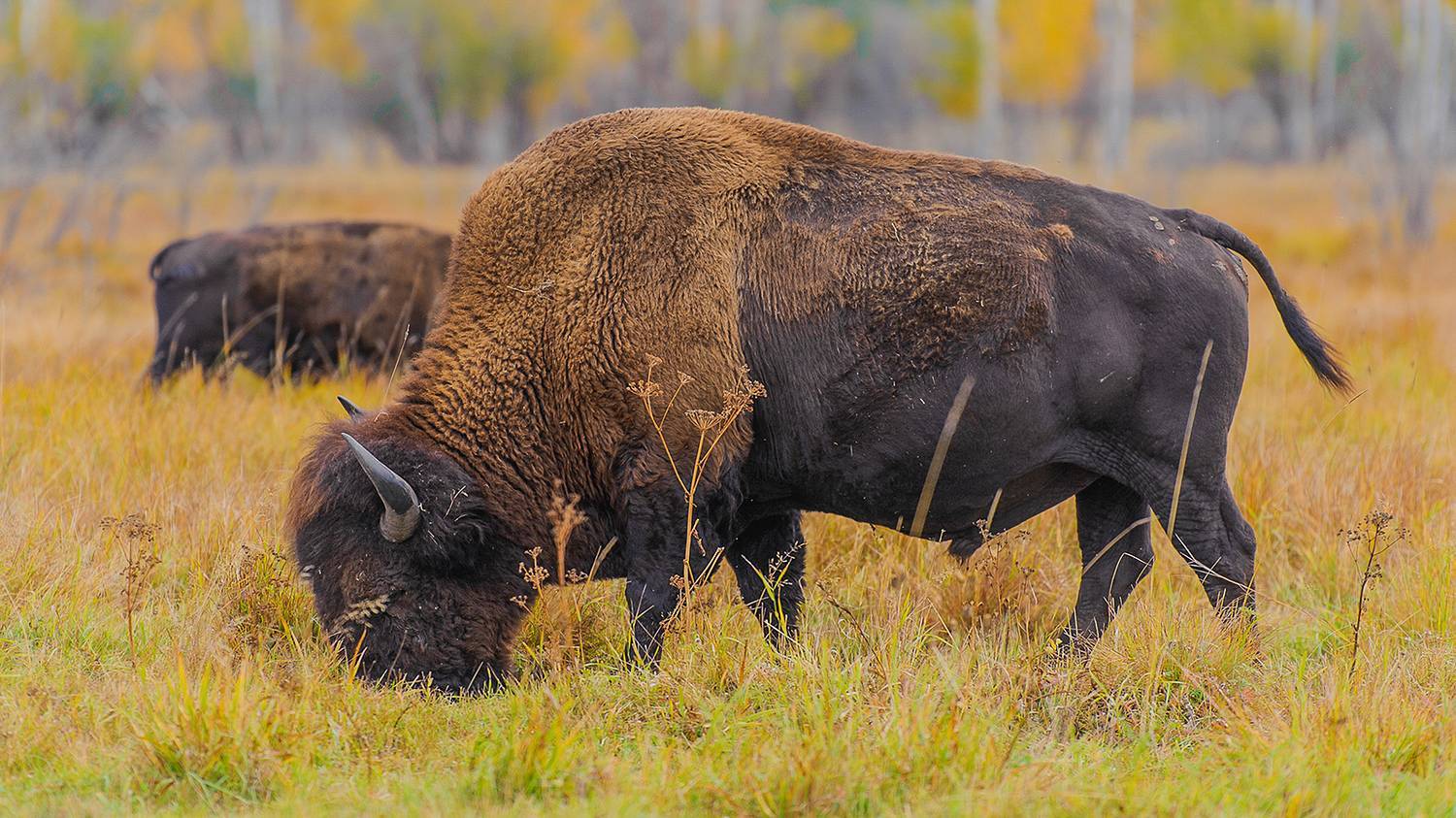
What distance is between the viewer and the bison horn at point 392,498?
3.98m

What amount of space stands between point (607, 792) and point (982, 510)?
6.42ft

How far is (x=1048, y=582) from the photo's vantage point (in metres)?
5.22

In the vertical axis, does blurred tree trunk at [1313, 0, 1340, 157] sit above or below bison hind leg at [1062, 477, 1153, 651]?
below

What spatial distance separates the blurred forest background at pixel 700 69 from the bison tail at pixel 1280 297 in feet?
105

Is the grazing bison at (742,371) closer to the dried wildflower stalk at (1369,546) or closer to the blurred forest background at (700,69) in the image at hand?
the dried wildflower stalk at (1369,546)

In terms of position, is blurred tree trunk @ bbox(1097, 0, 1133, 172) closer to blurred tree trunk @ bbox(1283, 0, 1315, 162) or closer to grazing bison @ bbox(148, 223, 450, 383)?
blurred tree trunk @ bbox(1283, 0, 1315, 162)

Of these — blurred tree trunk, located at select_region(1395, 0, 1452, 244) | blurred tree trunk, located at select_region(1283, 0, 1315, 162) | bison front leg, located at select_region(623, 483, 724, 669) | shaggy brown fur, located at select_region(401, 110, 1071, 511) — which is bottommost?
blurred tree trunk, located at select_region(1283, 0, 1315, 162)

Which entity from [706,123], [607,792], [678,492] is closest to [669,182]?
[706,123]

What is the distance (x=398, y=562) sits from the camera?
4.21m

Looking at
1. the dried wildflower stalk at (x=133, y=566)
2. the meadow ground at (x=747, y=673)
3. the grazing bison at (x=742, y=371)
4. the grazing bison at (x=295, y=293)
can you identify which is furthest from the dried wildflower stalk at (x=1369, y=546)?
the grazing bison at (x=295, y=293)

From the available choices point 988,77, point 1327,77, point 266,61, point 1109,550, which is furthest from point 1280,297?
point 1327,77

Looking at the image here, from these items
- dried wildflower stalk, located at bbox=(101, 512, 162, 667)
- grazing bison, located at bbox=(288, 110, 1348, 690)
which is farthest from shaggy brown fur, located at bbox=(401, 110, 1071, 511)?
dried wildflower stalk, located at bbox=(101, 512, 162, 667)

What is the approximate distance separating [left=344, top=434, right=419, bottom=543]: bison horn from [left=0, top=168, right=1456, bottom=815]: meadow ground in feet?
1.55

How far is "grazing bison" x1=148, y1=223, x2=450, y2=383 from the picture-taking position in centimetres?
905
